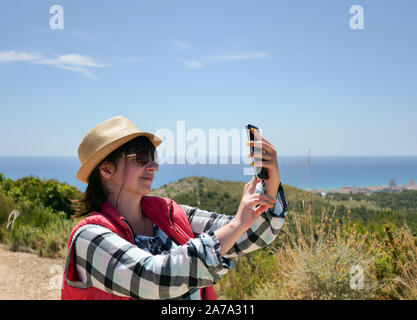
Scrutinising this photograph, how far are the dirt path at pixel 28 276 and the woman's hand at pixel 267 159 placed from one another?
4770 millimetres

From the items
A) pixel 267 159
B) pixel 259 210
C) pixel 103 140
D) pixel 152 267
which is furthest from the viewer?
pixel 103 140

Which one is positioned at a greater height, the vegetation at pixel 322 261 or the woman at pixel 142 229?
the woman at pixel 142 229

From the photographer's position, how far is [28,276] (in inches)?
242

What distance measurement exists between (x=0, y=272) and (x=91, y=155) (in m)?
5.28

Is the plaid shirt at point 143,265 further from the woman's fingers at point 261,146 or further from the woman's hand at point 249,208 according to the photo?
the woman's fingers at point 261,146

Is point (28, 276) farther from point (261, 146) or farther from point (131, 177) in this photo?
point (261, 146)

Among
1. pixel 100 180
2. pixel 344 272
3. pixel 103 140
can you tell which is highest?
pixel 103 140

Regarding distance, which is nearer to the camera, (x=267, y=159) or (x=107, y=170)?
(x=267, y=159)

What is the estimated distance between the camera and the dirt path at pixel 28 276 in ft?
18.6

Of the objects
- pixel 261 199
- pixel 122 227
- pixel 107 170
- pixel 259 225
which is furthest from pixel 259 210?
pixel 107 170

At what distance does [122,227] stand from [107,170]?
39cm

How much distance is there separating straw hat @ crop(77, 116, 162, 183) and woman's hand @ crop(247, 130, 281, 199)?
0.66 m

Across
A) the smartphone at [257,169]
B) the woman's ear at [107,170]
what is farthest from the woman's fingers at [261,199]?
the woman's ear at [107,170]

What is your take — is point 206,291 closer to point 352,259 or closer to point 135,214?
point 135,214
